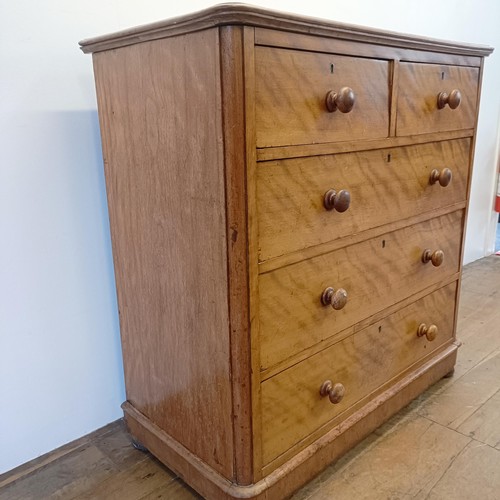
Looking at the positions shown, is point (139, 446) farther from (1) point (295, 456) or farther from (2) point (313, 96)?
(2) point (313, 96)

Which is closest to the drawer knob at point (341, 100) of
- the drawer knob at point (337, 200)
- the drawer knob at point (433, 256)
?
the drawer knob at point (337, 200)

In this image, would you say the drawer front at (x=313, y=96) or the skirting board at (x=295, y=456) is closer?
the drawer front at (x=313, y=96)

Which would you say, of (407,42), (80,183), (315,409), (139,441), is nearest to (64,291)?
(80,183)

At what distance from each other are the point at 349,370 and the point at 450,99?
2.29 feet

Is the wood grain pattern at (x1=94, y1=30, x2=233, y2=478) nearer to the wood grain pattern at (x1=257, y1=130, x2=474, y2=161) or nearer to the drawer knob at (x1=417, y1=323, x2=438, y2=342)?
the wood grain pattern at (x1=257, y1=130, x2=474, y2=161)

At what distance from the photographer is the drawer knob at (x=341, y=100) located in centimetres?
92

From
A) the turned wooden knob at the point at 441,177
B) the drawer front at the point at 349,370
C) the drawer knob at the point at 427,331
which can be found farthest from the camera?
the drawer knob at the point at 427,331

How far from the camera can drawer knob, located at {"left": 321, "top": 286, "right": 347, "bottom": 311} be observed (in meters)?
1.03

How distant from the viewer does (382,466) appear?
1201mm

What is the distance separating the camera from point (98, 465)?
1234mm

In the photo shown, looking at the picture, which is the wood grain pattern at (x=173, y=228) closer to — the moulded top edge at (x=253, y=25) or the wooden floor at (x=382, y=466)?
the moulded top edge at (x=253, y=25)

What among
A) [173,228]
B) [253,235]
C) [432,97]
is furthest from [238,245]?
[432,97]

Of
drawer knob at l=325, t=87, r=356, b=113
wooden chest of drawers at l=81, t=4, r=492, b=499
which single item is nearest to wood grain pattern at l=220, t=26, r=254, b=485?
wooden chest of drawers at l=81, t=4, r=492, b=499

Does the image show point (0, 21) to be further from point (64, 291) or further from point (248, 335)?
point (248, 335)
